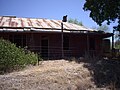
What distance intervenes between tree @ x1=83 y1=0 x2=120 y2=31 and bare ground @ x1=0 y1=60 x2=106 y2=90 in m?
8.55

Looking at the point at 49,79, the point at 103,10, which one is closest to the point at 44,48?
the point at 103,10

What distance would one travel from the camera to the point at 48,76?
608 inches

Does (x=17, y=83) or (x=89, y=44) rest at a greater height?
(x=89, y=44)

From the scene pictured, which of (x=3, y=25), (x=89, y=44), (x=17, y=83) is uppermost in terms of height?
(x=3, y=25)

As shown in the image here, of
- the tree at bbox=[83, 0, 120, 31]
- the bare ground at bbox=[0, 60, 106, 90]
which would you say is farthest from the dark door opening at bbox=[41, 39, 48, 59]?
the bare ground at bbox=[0, 60, 106, 90]

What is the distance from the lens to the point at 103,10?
80.2ft

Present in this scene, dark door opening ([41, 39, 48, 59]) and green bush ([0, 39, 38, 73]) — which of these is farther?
dark door opening ([41, 39, 48, 59])

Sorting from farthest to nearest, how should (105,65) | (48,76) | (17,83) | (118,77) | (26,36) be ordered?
(26,36)
(105,65)
(118,77)
(48,76)
(17,83)

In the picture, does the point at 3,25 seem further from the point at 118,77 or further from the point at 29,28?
the point at 118,77

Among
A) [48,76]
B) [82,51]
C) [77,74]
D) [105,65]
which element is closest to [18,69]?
[48,76]

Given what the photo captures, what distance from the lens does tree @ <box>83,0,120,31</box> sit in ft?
77.0

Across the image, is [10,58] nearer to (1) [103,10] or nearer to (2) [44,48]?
(2) [44,48]

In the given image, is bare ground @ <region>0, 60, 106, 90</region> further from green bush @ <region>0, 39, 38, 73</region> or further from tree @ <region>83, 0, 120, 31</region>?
tree @ <region>83, 0, 120, 31</region>

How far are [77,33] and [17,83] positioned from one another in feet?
35.7
